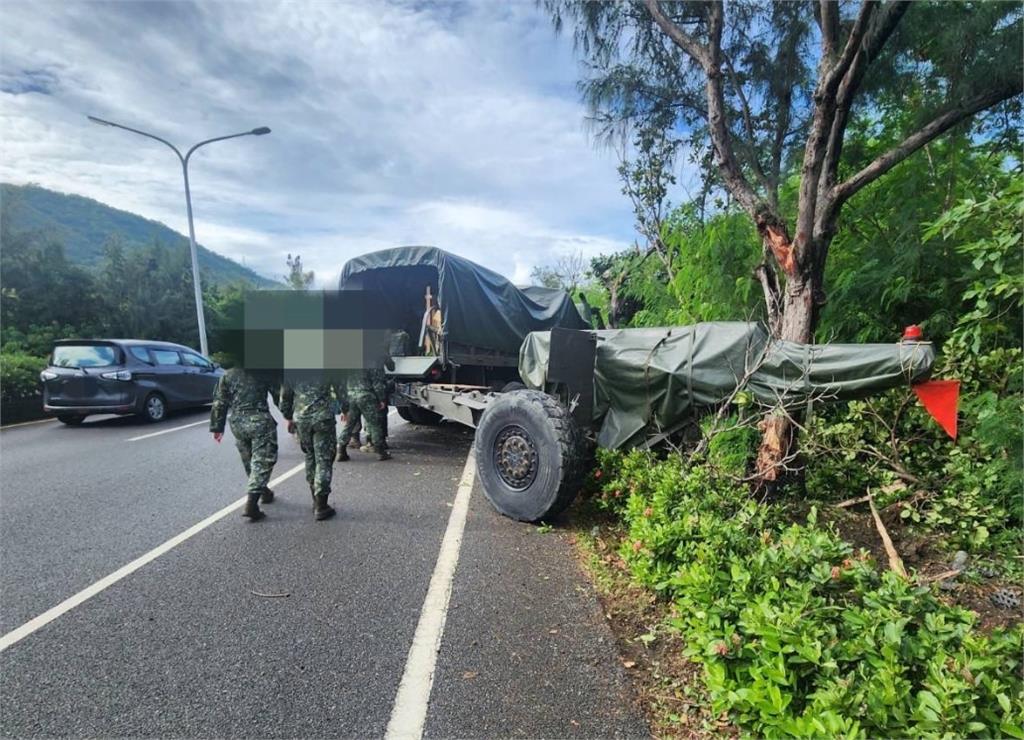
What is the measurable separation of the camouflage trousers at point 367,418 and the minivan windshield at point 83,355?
5994 millimetres

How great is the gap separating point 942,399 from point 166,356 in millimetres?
12525

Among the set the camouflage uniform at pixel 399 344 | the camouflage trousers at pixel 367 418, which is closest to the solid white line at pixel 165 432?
the camouflage trousers at pixel 367 418

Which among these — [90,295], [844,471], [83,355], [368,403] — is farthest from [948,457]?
[90,295]

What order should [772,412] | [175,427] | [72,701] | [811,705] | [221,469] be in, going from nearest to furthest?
[811,705] → [72,701] → [772,412] → [221,469] → [175,427]

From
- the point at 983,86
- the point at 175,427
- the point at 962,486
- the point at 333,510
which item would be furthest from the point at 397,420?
the point at 983,86

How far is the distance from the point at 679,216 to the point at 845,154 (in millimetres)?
2400

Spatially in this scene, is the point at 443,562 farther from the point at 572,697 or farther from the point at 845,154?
the point at 845,154

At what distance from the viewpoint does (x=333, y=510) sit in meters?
4.61

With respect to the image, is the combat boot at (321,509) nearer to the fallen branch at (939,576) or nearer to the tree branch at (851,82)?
the fallen branch at (939,576)

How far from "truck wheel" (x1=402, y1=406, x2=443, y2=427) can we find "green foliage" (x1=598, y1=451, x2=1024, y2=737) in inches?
252

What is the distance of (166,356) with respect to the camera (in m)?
10.8

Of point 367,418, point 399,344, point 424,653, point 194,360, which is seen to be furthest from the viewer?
point 194,360

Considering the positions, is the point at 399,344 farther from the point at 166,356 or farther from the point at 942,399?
the point at 942,399

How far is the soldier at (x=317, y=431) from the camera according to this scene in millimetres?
4551
